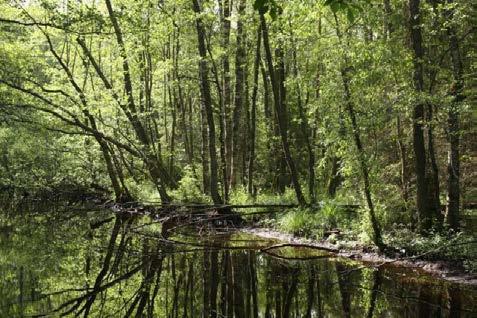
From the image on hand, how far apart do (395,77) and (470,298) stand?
5660 millimetres

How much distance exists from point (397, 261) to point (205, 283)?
4.38 metres

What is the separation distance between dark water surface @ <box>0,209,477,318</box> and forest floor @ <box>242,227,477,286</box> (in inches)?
13.0

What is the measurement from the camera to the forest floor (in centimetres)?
955

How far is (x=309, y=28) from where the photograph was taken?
1500 cm

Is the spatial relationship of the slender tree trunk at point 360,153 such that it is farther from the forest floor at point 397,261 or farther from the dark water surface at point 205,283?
the dark water surface at point 205,283

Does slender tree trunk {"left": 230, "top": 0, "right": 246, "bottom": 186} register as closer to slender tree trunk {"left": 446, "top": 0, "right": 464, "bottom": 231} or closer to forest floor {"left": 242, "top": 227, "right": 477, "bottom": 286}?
forest floor {"left": 242, "top": 227, "right": 477, "bottom": 286}

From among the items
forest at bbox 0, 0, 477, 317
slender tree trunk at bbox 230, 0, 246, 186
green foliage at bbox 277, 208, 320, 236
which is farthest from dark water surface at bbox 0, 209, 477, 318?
slender tree trunk at bbox 230, 0, 246, 186

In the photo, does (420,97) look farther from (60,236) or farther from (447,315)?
(60,236)

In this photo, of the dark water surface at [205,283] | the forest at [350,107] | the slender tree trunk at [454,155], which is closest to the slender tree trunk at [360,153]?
the forest at [350,107]

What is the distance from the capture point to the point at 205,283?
30.8ft

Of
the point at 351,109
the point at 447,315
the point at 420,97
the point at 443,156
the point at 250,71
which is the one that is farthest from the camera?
the point at 250,71

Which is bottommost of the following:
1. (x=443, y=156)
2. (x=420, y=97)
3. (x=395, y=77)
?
(x=443, y=156)

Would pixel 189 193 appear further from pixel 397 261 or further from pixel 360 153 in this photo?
pixel 397 261

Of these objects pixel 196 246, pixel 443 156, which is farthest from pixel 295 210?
pixel 443 156
